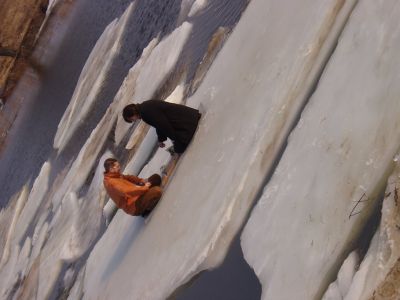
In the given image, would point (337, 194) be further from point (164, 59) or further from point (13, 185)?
point (13, 185)

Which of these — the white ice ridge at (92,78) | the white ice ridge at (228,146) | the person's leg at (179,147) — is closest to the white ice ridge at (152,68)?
the white ice ridge at (92,78)

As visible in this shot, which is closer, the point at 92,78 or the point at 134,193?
the point at 134,193

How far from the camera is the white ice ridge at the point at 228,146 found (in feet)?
5.93

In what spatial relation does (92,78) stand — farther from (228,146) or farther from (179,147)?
(228,146)

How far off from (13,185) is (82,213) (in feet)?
6.76

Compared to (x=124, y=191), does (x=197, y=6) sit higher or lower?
higher

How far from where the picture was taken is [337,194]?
1.46 meters

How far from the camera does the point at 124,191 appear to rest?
2.52 meters

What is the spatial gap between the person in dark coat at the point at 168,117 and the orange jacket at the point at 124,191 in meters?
0.23

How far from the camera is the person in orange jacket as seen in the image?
2.53 meters

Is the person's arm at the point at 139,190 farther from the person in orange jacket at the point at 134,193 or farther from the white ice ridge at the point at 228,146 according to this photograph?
the white ice ridge at the point at 228,146

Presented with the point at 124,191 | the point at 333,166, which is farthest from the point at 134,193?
the point at 333,166

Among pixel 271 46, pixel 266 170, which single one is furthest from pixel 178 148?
pixel 266 170

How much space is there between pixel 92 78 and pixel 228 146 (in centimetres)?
293
